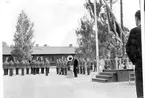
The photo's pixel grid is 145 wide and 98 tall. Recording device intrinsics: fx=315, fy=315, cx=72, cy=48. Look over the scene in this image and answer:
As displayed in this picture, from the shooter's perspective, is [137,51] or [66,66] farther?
[66,66]

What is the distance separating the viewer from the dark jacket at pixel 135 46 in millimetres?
4043

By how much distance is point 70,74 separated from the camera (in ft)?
70.9

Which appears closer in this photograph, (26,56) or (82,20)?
(82,20)

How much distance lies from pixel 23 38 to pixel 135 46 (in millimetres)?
48139

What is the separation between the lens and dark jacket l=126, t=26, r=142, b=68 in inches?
159

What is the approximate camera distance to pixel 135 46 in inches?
161

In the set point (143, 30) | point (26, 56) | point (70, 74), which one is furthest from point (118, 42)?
point (26, 56)

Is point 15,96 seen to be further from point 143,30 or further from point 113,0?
point 113,0

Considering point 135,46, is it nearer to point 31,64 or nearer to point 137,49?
point 137,49

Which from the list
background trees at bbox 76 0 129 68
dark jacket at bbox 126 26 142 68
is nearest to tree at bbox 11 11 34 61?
background trees at bbox 76 0 129 68

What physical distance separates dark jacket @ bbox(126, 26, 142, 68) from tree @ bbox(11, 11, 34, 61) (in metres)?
46.9

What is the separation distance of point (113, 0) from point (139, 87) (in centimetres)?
1351

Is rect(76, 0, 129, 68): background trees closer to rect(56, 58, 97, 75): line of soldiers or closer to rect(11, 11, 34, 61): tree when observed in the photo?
rect(56, 58, 97, 75): line of soldiers

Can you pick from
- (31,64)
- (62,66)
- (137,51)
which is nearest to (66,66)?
(62,66)
